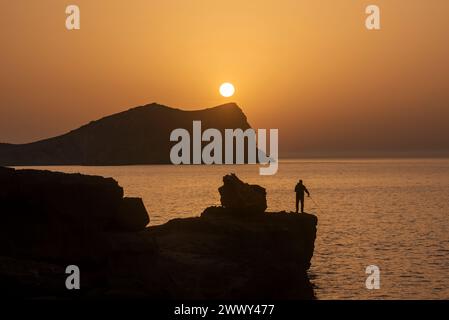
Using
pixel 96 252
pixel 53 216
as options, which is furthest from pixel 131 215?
pixel 53 216

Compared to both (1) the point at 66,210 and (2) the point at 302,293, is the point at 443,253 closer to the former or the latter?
(2) the point at 302,293

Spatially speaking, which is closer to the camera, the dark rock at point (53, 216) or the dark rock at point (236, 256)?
the dark rock at point (53, 216)

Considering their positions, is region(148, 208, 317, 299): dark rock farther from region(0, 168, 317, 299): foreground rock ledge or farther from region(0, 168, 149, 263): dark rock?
region(0, 168, 149, 263): dark rock

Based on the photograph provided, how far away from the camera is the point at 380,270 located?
150ft

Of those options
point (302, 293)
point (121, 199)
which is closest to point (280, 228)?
point (302, 293)

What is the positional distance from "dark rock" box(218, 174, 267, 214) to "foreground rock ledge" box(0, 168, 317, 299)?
18.7 feet

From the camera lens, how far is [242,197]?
113 ft

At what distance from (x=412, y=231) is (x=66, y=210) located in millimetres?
58743

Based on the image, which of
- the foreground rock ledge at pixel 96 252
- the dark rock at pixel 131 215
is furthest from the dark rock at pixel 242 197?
the dark rock at pixel 131 215

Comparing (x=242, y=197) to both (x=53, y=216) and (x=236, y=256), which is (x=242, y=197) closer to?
(x=236, y=256)

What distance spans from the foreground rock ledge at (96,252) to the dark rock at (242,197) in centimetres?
570

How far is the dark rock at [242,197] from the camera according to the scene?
34406 mm

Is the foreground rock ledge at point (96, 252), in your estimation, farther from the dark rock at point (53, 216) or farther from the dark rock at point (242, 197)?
the dark rock at point (242, 197)

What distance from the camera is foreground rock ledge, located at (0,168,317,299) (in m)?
18.2
